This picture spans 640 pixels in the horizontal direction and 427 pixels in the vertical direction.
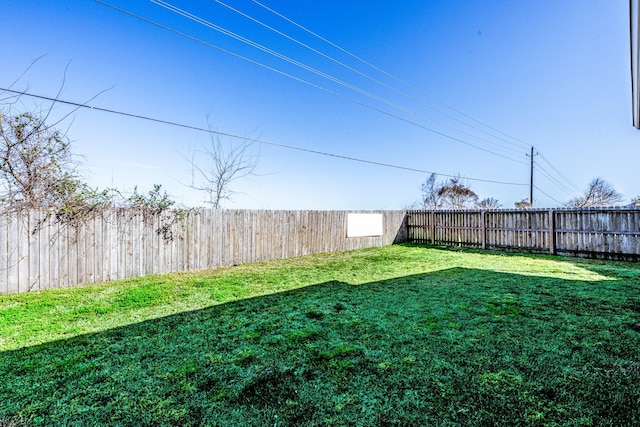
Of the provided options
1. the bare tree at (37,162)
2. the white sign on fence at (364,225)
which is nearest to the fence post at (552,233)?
the white sign on fence at (364,225)

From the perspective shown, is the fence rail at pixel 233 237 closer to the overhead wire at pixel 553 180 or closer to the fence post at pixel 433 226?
the fence post at pixel 433 226

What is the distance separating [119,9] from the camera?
528 cm

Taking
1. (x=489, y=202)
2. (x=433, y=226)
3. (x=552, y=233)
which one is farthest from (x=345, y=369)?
(x=489, y=202)

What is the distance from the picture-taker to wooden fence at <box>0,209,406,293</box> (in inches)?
170

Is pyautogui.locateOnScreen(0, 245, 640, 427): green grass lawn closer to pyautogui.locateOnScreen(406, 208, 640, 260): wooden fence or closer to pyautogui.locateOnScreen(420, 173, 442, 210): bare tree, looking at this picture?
pyautogui.locateOnScreen(406, 208, 640, 260): wooden fence

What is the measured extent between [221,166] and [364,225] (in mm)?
5532

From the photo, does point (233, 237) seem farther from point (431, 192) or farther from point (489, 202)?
point (489, 202)

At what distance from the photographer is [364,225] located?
394 inches

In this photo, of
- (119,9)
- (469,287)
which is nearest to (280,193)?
(119,9)

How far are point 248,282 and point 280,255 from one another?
2.77 meters

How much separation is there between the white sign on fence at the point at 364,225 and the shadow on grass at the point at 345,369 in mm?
6269

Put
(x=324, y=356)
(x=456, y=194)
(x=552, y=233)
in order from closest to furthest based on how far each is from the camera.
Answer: (x=324, y=356), (x=552, y=233), (x=456, y=194)

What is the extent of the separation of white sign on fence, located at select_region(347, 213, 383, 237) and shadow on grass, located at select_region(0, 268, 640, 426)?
6269mm

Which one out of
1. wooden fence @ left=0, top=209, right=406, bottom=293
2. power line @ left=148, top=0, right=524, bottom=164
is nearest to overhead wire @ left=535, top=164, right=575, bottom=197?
power line @ left=148, top=0, right=524, bottom=164
